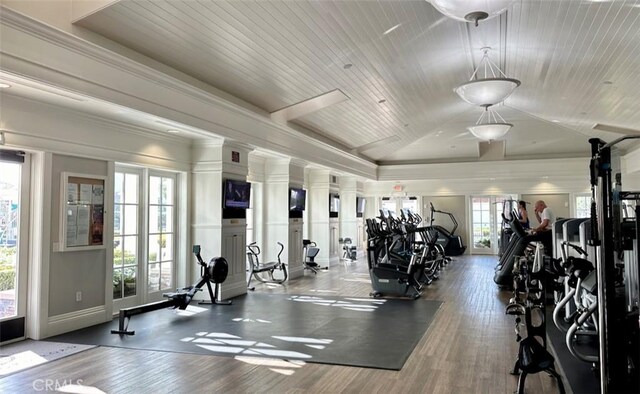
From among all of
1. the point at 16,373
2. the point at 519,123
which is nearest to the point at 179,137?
the point at 16,373

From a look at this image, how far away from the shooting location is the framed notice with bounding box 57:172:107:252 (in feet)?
17.2

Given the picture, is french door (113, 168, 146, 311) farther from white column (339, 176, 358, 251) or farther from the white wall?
white column (339, 176, 358, 251)

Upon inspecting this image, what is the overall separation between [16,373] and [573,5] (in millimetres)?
6693

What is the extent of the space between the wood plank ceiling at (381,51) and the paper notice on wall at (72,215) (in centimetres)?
198

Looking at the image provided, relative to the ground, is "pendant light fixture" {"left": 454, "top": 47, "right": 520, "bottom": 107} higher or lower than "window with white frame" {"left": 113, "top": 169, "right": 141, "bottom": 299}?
higher

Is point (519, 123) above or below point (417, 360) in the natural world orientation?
above

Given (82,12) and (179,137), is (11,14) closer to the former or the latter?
(82,12)

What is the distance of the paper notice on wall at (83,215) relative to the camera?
17.8ft

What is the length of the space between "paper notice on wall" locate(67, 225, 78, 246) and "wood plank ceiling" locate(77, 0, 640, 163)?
2.19 metres

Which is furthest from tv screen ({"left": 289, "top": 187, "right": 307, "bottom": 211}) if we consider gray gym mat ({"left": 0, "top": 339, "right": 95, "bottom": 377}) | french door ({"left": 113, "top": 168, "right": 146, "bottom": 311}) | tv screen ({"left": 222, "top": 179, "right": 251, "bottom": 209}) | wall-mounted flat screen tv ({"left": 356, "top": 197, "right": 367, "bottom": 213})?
gray gym mat ({"left": 0, "top": 339, "right": 95, "bottom": 377})

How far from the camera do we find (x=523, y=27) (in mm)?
6070

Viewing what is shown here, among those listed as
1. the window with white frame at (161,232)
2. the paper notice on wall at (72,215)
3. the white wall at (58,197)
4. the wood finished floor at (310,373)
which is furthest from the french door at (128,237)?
the wood finished floor at (310,373)

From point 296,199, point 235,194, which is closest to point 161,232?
point 235,194

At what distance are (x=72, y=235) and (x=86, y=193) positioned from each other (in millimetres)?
537
